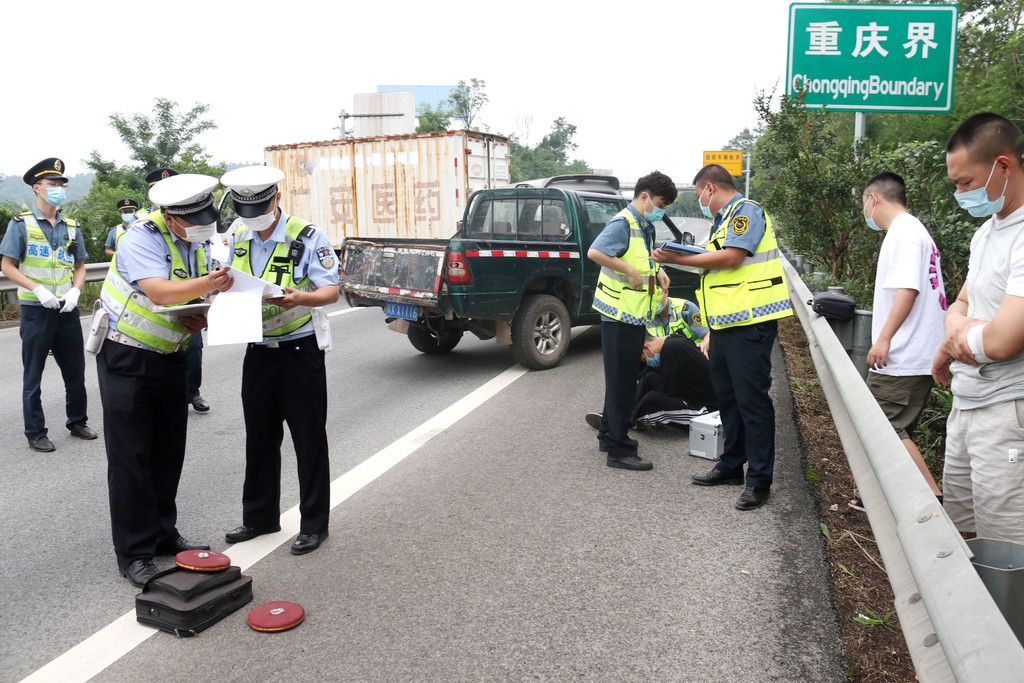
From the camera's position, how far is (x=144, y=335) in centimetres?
424

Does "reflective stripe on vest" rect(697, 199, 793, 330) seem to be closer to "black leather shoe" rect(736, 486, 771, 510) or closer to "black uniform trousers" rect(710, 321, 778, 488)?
"black uniform trousers" rect(710, 321, 778, 488)

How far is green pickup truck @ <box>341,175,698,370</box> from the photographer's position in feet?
28.9

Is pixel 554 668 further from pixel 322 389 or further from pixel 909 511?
pixel 322 389

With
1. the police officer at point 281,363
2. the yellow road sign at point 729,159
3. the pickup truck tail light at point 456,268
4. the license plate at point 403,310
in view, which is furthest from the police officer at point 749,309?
the yellow road sign at point 729,159

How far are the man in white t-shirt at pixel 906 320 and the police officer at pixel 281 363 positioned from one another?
9.48 ft

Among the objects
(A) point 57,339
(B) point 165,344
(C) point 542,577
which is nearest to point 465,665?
(C) point 542,577

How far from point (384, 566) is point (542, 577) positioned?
793mm

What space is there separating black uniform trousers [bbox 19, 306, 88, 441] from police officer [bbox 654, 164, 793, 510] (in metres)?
4.74

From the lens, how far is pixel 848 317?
546 centimetres

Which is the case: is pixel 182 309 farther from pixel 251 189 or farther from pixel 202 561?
pixel 202 561

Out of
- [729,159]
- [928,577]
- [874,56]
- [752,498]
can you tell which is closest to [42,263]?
[752,498]

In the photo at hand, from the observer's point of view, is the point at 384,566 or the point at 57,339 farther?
the point at 57,339

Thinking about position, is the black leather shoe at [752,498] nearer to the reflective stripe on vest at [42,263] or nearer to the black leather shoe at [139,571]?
the black leather shoe at [139,571]

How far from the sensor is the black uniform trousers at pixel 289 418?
4633mm
